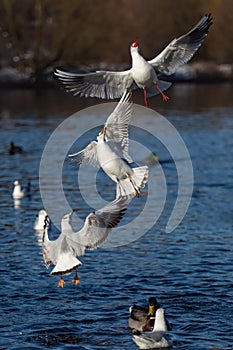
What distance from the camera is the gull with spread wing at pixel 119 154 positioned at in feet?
41.7

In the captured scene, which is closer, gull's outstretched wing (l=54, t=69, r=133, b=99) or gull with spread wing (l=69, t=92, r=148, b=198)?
gull with spread wing (l=69, t=92, r=148, b=198)

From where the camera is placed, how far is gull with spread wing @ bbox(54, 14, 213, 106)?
1299 centimetres

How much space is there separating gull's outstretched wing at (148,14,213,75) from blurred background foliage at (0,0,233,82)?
56531 mm

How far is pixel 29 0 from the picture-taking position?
73500 millimetres

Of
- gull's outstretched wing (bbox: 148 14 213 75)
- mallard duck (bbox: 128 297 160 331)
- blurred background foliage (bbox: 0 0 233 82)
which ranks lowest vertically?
blurred background foliage (bbox: 0 0 233 82)

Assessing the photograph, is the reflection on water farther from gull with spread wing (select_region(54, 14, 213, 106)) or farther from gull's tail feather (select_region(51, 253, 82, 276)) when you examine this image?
gull with spread wing (select_region(54, 14, 213, 106))

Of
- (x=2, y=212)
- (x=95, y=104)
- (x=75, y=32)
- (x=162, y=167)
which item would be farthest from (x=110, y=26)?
(x=2, y=212)

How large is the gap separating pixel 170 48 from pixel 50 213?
9.59 meters

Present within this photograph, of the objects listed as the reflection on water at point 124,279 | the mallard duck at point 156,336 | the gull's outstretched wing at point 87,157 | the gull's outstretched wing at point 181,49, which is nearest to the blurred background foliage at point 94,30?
the reflection on water at point 124,279

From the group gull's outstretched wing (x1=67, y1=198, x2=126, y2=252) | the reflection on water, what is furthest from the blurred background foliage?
gull's outstretched wing (x1=67, y1=198, x2=126, y2=252)

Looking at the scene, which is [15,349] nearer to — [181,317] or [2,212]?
[181,317]

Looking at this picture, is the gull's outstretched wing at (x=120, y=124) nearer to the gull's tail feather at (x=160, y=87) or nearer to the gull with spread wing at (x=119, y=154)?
the gull with spread wing at (x=119, y=154)

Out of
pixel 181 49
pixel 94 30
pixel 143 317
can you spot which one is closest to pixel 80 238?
pixel 143 317

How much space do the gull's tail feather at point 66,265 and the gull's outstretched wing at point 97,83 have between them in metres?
2.61
